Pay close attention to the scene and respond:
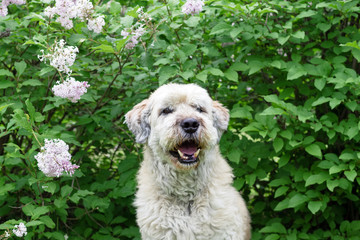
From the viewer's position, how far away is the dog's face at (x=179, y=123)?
3.55 metres

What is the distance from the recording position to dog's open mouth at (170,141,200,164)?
363cm

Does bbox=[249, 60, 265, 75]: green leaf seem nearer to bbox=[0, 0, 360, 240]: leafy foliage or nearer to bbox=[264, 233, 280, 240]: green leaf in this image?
bbox=[0, 0, 360, 240]: leafy foliage

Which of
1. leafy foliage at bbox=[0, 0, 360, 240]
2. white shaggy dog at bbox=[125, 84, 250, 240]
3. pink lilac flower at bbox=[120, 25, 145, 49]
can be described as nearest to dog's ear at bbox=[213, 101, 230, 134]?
white shaggy dog at bbox=[125, 84, 250, 240]

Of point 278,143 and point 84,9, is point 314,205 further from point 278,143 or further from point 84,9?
point 84,9

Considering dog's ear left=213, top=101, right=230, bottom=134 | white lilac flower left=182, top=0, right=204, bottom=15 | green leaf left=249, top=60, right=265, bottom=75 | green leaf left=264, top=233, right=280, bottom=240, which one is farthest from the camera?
green leaf left=264, top=233, right=280, bottom=240

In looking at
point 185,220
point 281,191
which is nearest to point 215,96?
point 281,191

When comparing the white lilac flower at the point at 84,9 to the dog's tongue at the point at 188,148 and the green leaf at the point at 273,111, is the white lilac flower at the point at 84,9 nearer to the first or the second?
the dog's tongue at the point at 188,148

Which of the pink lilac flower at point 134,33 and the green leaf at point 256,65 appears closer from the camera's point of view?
the pink lilac flower at point 134,33

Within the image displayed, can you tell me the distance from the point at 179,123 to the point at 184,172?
445 mm

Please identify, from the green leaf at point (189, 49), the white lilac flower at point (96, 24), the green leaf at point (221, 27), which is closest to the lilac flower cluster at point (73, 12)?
the white lilac flower at point (96, 24)

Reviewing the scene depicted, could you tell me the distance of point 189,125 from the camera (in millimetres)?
3529

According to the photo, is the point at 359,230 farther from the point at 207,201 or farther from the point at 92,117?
the point at 92,117

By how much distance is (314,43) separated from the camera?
15.1 feet

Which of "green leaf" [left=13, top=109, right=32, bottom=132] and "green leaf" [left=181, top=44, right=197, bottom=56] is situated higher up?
"green leaf" [left=181, top=44, right=197, bottom=56]
